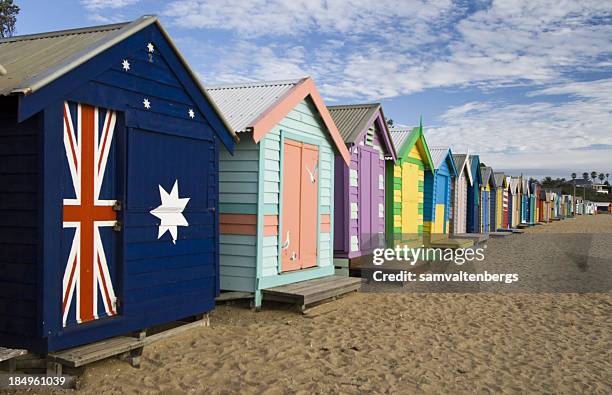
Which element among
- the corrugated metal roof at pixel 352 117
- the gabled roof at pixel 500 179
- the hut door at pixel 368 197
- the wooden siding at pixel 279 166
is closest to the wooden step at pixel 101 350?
the wooden siding at pixel 279 166

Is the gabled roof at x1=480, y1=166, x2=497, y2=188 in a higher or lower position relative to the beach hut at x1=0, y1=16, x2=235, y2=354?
higher

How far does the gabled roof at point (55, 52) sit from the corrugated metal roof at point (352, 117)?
15.4 feet

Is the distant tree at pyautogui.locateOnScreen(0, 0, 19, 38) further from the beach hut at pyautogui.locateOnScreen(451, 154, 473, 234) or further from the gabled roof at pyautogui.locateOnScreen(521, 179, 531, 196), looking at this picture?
the gabled roof at pyautogui.locateOnScreen(521, 179, 531, 196)

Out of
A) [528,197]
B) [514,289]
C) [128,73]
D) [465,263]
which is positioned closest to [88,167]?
[128,73]

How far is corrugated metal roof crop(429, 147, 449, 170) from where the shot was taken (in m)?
17.7

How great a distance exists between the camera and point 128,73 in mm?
5930

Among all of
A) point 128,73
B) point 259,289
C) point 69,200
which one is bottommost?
point 259,289

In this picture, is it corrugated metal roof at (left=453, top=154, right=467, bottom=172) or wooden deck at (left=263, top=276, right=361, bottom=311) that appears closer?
wooden deck at (left=263, top=276, right=361, bottom=311)

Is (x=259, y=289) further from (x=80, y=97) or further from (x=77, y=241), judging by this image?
(x=80, y=97)

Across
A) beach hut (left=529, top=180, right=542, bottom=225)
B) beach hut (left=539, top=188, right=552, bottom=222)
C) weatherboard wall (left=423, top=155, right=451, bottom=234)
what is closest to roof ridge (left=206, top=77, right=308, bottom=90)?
weatherboard wall (left=423, top=155, right=451, bottom=234)

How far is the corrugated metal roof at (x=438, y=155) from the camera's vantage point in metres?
17.7

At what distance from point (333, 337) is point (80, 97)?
424 centimetres

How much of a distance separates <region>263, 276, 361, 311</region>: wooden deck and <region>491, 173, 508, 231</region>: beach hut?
74.4 ft

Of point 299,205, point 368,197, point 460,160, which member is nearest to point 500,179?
point 460,160
